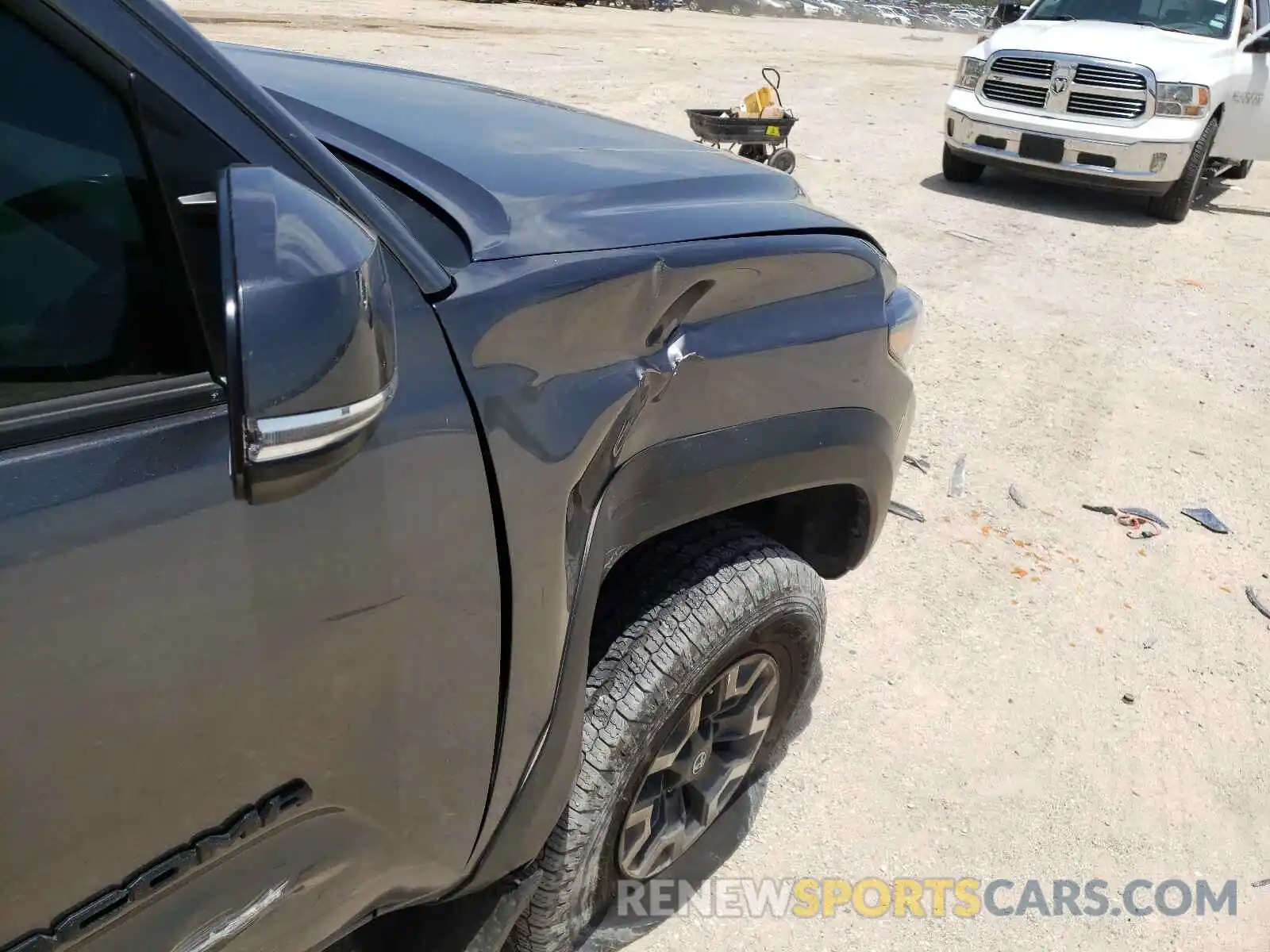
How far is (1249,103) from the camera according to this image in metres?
8.62

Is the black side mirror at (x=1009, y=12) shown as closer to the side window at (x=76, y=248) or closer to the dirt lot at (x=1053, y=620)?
the dirt lot at (x=1053, y=620)

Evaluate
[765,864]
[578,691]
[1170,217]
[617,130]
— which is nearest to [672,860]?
[765,864]

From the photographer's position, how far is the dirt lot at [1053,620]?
8.80 ft

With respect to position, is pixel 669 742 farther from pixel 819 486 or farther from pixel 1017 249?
pixel 1017 249

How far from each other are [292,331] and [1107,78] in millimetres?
8568

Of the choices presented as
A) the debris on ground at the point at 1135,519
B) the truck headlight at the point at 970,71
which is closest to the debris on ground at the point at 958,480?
the debris on ground at the point at 1135,519

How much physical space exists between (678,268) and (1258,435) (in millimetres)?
4403

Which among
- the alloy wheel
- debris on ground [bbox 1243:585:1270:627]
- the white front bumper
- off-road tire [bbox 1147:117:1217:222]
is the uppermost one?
the alloy wheel

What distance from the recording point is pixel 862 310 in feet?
7.21

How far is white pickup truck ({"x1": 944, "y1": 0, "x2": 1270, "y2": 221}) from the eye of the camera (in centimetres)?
800

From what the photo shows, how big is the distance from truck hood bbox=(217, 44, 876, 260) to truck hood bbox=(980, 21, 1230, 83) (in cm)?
701

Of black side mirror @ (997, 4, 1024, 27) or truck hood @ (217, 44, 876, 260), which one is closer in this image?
truck hood @ (217, 44, 876, 260)

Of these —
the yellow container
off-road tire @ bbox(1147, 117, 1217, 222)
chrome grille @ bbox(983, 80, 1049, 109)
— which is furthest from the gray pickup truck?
off-road tire @ bbox(1147, 117, 1217, 222)

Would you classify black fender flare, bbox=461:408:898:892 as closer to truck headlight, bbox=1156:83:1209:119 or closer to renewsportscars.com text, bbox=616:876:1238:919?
renewsportscars.com text, bbox=616:876:1238:919
